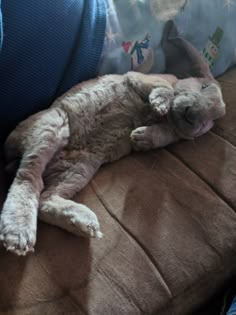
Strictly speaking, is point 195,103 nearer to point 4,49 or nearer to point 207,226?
point 207,226

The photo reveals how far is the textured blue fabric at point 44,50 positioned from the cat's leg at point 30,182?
0.10 meters

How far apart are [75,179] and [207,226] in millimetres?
358

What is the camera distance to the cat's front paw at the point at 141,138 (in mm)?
1118

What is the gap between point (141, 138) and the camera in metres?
1.12

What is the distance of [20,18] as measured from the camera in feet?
3.45

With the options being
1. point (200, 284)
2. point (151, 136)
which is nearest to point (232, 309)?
point (200, 284)

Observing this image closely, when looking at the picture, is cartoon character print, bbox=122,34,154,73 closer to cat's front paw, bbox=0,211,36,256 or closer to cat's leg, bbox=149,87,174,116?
cat's leg, bbox=149,87,174,116

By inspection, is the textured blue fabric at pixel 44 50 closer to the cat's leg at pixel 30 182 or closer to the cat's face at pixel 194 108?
the cat's leg at pixel 30 182

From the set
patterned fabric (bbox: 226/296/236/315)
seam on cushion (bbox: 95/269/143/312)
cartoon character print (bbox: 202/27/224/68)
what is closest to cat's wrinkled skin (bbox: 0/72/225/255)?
seam on cushion (bbox: 95/269/143/312)

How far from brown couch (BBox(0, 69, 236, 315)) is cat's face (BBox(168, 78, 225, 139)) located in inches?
2.5

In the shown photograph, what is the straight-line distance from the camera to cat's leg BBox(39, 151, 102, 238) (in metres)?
0.93

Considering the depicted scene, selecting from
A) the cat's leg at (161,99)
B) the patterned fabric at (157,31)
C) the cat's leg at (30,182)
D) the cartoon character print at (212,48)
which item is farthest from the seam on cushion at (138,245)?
the cartoon character print at (212,48)

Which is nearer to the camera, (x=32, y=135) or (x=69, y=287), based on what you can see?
(x=69, y=287)

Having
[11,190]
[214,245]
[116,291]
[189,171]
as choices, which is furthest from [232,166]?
[11,190]
